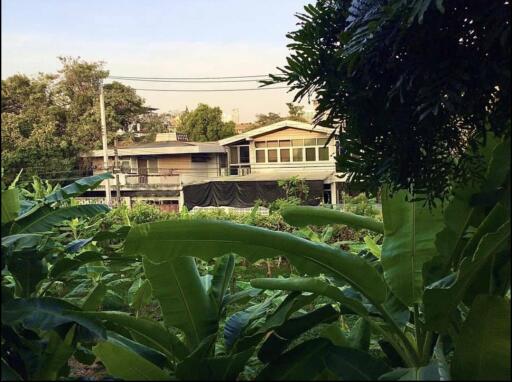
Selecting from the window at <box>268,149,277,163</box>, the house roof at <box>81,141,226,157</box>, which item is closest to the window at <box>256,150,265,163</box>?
the window at <box>268,149,277,163</box>

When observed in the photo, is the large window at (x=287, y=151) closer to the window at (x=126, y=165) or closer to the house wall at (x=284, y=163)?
the house wall at (x=284, y=163)

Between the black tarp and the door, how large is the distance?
3968 millimetres

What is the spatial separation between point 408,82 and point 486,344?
68 cm

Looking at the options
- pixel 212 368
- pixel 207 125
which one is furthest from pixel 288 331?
pixel 207 125

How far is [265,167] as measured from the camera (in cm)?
1540

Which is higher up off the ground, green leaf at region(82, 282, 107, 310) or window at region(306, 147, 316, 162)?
window at region(306, 147, 316, 162)

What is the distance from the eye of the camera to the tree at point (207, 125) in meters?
19.5

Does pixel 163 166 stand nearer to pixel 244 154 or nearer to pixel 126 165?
pixel 126 165

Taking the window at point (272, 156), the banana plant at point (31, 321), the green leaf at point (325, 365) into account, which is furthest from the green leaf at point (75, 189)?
the window at point (272, 156)

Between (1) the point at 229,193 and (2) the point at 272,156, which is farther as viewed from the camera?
(2) the point at 272,156

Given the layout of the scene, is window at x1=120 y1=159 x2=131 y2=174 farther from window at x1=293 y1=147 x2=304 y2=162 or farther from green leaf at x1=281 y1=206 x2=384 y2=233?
green leaf at x1=281 y1=206 x2=384 y2=233

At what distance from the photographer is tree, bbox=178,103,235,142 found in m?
19.5

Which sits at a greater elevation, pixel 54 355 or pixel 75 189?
pixel 75 189

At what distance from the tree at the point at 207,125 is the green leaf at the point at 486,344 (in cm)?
1839
